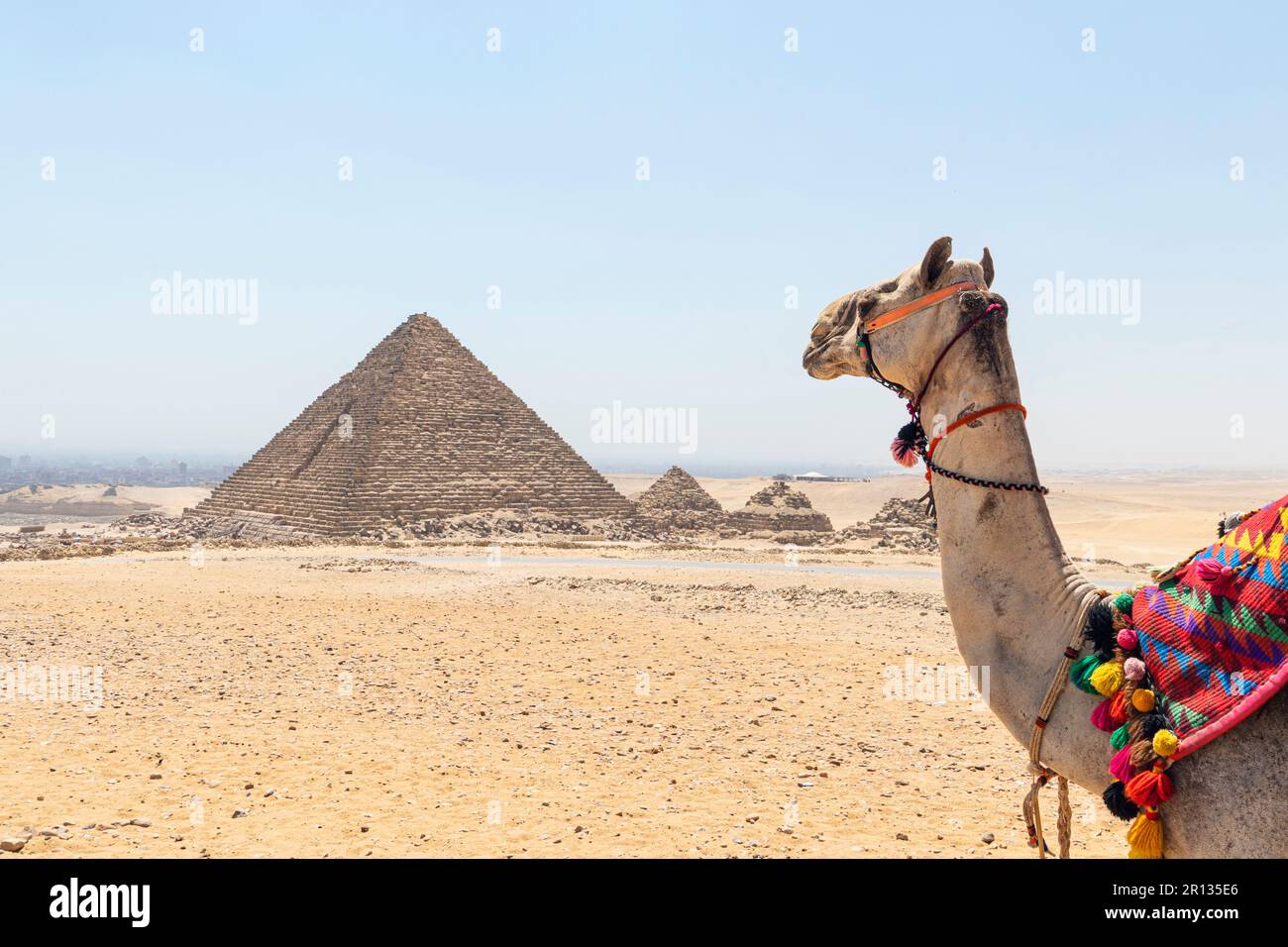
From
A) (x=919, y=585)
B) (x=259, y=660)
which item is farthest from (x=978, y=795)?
(x=919, y=585)

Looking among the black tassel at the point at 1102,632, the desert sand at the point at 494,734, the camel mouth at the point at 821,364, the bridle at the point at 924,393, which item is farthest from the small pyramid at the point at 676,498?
the black tassel at the point at 1102,632

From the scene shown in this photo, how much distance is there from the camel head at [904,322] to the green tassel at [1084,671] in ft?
2.83

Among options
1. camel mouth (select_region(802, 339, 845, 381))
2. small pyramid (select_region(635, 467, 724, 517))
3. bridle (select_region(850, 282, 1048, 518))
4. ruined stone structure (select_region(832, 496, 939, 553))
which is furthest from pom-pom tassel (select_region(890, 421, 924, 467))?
small pyramid (select_region(635, 467, 724, 517))

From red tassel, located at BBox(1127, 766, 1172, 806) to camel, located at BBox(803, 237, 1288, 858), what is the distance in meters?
0.08

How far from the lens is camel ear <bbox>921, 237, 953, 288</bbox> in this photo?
247cm

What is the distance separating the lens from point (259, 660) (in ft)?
35.3

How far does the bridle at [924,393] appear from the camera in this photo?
2443mm

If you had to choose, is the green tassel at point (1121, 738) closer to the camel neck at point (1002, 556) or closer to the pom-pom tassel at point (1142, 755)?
the pom-pom tassel at point (1142, 755)

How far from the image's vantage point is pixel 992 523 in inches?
95.6

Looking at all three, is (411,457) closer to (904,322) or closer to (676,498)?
(676,498)

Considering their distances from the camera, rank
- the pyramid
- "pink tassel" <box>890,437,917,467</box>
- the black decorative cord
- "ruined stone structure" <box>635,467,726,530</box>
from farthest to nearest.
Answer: "ruined stone structure" <box>635,467,726,530</box>
the pyramid
"pink tassel" <box>890,437,917,467</box>
the black decorative cord

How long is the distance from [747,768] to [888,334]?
500cm

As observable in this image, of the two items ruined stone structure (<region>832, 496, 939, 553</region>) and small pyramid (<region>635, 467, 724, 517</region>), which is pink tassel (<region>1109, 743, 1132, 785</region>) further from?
small pyramid (<region>635, 467, 724, 517</region>)
